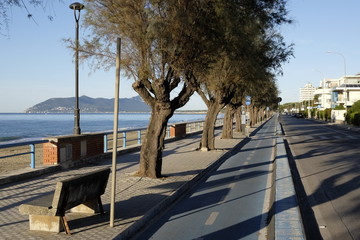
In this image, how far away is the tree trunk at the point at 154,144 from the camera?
11.9 m

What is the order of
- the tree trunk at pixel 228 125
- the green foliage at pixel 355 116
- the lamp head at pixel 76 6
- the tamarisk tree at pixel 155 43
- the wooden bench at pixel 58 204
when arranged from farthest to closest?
the green foliage at pixel 355 116 < the tree trunk at pixel 228 125 < the lamp head at pixel 76 6 < the tamarisk tree at pixel 155 43 < the wooden bench at pixel 58 204

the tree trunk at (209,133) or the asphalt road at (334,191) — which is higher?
the tree trunk at (209,133)

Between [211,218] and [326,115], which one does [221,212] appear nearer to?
[211,218]

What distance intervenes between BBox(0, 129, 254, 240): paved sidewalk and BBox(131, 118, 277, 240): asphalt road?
37cm

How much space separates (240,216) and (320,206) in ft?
7.19

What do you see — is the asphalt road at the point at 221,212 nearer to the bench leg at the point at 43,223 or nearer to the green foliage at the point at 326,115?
the bench leg at the point at 43,223

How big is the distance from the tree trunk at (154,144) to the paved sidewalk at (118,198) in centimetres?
33

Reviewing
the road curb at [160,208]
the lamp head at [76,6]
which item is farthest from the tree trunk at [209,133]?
the lamp head at [76,6]

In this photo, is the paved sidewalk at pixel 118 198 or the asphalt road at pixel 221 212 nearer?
the paved sidewalk at pixel 118 198

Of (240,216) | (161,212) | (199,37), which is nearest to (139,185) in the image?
(161,212)

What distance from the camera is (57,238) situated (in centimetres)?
605

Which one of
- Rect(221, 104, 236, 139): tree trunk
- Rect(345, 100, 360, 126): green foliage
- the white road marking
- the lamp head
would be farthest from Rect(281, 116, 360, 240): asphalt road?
Rect(345, 100, 360, 126): green foliage

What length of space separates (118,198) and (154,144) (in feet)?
10.2

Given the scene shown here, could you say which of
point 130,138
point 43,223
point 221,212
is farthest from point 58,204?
point 130,138
